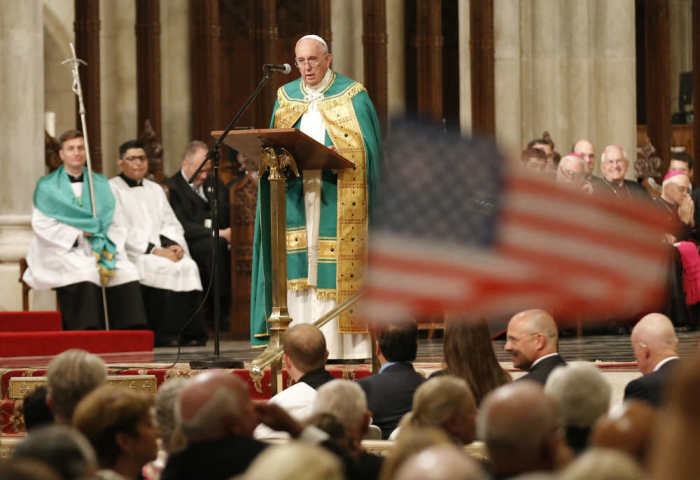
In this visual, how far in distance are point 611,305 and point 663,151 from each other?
495 inches

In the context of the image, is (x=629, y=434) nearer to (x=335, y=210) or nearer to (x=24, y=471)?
(x=24, y=471)

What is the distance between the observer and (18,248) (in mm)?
9891

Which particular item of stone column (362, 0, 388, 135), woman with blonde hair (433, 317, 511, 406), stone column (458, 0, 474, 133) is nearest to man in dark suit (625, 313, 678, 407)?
woman with blonde hair (433, 317, 511, 406)

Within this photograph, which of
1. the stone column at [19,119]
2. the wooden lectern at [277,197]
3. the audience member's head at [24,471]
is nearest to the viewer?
the audience member's head at [24,471]

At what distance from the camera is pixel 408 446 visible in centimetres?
264

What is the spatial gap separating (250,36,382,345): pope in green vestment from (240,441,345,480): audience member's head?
473 centimetres

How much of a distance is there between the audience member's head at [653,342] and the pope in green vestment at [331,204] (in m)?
2.32

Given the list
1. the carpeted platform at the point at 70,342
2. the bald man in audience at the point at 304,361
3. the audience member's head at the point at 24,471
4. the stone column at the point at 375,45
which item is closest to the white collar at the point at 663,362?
the bald man in audience at the point at 304,361

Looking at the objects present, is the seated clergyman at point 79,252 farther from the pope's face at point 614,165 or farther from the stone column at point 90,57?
the pope's face at point 614,165

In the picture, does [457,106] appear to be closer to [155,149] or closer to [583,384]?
[155,149]

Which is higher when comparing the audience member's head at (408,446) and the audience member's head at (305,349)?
the audience member's head at (408,446)

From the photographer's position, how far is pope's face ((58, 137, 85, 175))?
9.29m

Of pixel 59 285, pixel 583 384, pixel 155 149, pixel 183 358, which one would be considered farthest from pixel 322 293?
pixel 155 149

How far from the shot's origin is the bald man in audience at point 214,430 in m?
2.91
